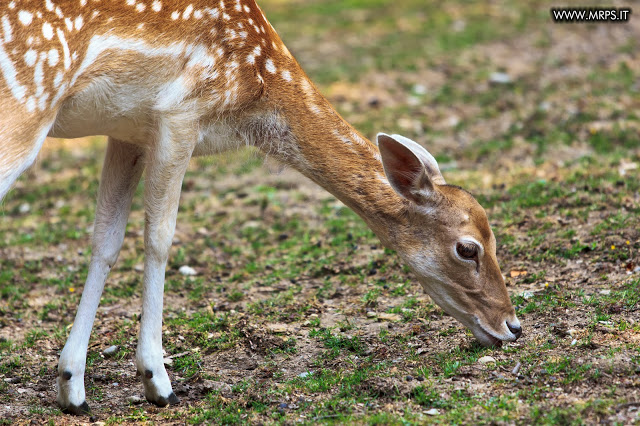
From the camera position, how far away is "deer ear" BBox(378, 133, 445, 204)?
5.25 metres

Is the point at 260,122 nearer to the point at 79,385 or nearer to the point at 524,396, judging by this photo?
the point at 79,385

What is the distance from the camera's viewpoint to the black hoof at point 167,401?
510 centimetres

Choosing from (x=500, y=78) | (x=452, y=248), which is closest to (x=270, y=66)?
(x=452, y=248)

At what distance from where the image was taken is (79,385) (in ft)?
16.8

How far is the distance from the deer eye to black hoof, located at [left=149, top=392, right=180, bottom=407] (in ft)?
6.83

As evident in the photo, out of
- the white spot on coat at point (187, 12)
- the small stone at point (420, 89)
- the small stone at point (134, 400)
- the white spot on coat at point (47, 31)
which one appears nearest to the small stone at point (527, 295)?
the small stone at point (134, 400)

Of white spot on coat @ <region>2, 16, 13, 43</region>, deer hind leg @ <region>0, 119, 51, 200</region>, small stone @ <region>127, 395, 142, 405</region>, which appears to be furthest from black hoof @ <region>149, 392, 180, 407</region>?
white spot on coat @ <region>2, 16, 13, 43</region>

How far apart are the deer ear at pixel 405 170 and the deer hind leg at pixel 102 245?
178 centimetres

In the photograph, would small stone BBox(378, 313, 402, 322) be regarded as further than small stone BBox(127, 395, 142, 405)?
Yes

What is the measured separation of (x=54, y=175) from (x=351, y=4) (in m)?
8.37

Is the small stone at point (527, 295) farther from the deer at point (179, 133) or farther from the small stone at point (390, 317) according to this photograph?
the small stone at point (390, 317)

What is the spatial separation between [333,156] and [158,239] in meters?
1.34

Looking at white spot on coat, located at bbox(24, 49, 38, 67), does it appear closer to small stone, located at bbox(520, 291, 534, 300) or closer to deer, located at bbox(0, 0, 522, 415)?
deer, located at bbox(0, 0, 522, 415)

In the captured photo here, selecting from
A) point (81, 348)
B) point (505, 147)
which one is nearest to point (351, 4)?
point (505, 147)
